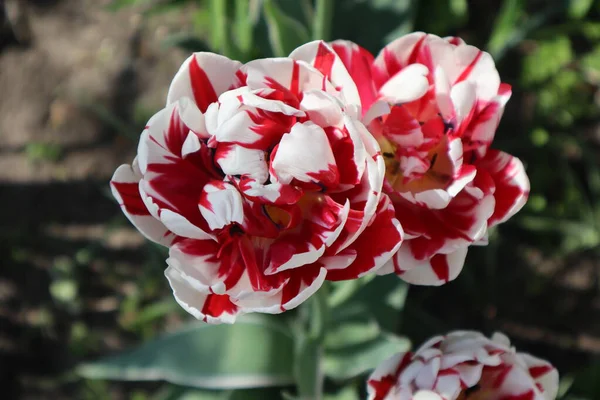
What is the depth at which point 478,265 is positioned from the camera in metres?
1.24

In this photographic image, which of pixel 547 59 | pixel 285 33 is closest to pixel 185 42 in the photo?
pixel 285 33

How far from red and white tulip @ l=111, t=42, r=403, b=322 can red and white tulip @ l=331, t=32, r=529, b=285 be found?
0.06 m

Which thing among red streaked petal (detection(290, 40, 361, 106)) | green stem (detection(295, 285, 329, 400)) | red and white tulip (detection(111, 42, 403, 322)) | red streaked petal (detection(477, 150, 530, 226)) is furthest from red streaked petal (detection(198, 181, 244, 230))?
green stem (detection(295, 285, 329, 400))

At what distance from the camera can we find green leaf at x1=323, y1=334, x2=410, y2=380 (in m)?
0.76

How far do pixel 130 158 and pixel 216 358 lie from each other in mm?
788

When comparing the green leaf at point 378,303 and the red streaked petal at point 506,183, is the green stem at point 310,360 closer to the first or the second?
the green leaf at point 378,303

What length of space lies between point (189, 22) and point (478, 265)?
0.94 metres

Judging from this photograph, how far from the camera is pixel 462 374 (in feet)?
1.88

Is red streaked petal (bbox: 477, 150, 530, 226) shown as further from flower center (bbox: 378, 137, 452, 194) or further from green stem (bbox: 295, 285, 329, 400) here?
green stem (bbox: 295, 285, 329, 400)

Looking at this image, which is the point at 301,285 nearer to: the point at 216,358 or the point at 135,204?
the point at 135,204

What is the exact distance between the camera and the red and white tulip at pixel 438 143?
0.52m

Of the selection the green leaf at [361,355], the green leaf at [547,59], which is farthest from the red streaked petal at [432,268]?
the green leaf at [547,59]

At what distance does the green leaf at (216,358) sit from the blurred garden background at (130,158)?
76 mm

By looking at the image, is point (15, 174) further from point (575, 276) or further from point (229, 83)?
point (575, 276)
